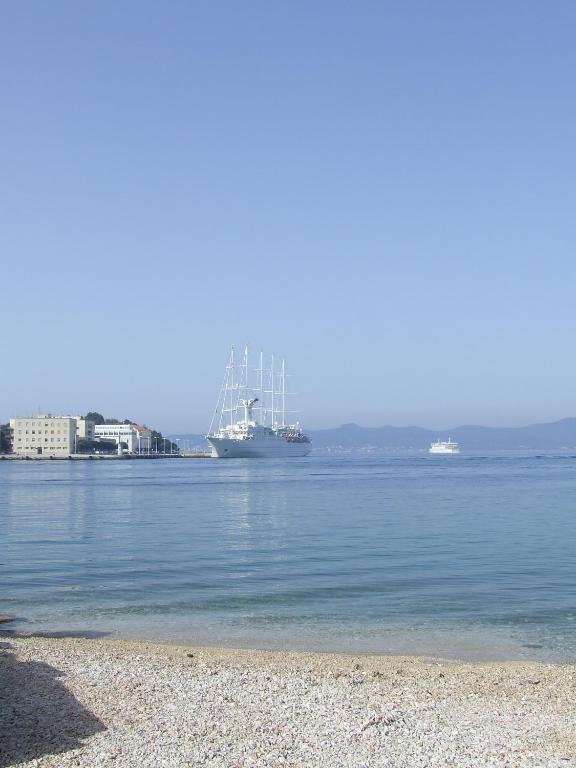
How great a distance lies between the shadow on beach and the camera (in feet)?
25.2

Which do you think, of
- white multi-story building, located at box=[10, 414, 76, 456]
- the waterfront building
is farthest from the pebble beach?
the waterfront building

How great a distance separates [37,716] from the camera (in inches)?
338

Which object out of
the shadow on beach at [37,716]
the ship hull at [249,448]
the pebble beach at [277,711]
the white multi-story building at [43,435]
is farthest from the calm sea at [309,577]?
the white multi-story building at [43,435]

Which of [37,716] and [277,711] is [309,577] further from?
[37,716]

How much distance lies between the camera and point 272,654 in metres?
12.3

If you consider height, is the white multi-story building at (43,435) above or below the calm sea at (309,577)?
above

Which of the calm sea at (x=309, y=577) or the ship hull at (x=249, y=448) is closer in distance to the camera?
the calm sea at (x=309, y=577)

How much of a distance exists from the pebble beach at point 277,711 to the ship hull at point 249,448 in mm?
148338

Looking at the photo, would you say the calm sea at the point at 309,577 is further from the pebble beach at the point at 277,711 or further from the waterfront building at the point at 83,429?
the waterfront building at the point at 83,429

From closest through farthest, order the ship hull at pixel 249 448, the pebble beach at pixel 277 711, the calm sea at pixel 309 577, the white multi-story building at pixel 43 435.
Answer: the pebble beach at pixel 277 711 < the calm sea at pixel 309 577 < the ship hull at pixel 249 448 < the white multi-story building at pixel 43 435

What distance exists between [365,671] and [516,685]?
6.20 ft

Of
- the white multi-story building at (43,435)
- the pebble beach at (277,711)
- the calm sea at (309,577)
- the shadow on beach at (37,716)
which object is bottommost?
the calm sea at (309,577)

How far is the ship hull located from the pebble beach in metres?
148

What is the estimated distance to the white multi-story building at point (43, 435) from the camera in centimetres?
17812
